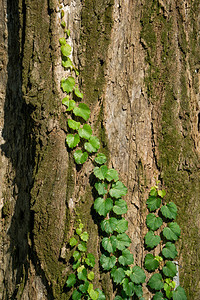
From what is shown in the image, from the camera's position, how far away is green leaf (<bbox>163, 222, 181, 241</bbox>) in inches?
78.4

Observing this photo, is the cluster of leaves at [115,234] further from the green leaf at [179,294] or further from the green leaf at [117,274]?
the green leaf at [179,294]

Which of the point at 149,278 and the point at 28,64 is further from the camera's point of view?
the point at 149,278

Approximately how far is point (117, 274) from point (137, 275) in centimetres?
15

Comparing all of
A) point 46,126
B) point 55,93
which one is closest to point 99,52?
point 55,93

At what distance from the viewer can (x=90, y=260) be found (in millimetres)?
1849

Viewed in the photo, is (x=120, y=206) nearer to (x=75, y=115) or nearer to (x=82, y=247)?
(x=82, y=247)

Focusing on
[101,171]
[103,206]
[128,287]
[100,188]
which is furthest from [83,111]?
[128,287]

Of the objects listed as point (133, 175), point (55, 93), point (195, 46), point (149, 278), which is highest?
point (195, 46)

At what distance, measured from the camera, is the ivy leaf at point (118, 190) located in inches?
74.4

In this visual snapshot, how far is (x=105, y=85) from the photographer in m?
1.90

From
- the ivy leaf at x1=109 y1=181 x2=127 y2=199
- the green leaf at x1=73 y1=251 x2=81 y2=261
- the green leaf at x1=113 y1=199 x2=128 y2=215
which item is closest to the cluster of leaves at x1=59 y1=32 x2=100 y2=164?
the ivy leaf at x1=109 y1=181 x2=127 y2=199

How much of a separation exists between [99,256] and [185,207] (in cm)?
74

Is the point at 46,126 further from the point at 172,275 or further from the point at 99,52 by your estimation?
the point at 172,275

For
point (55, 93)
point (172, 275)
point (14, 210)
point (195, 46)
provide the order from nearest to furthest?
point (55, 93) → point (172, 275) → point (195, 46) → point (14, 210)
